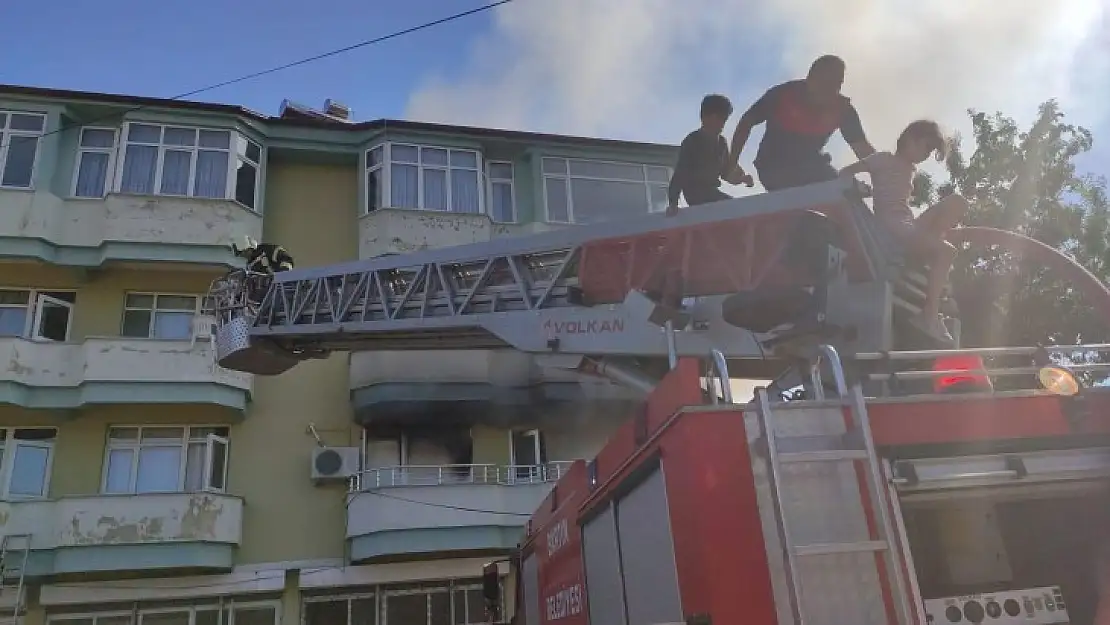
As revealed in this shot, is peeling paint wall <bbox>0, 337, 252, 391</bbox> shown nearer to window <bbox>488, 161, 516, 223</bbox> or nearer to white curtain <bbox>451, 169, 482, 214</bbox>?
white curtain <bbox>451, 169, 482, 214</bbox>

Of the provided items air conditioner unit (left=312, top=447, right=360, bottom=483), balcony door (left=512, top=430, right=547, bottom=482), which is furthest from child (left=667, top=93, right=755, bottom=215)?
air conditioner unit (left=312, top=447, right=360, bottom=483)

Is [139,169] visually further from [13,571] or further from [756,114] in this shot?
[756,114]

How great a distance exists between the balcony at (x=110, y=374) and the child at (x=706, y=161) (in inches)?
405

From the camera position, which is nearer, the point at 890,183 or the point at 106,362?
Result: the point at 890,183

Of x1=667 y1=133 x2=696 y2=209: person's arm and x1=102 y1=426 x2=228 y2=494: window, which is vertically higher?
x1=102 y1=426 x2=228 y2=494: window

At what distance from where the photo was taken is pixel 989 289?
7.77 metres

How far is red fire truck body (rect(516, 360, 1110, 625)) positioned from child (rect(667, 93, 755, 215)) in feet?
7.46

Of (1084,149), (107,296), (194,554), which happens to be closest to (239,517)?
(194,554)

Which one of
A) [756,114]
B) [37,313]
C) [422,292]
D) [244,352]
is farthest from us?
[37,313]

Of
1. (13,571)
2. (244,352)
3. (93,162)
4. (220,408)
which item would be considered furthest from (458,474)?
(93,162)

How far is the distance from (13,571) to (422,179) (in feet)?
30.3

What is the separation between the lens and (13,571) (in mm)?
12523

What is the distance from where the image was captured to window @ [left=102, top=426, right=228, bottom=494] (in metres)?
14.1

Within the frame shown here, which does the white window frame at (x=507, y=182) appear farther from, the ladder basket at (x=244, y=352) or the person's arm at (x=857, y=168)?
Answer: the person's arm at (x=857, y=168)
